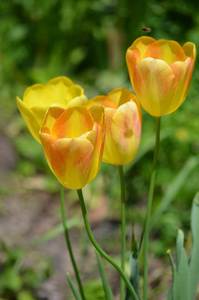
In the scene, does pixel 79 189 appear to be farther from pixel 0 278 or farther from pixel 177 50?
pixel 0 278

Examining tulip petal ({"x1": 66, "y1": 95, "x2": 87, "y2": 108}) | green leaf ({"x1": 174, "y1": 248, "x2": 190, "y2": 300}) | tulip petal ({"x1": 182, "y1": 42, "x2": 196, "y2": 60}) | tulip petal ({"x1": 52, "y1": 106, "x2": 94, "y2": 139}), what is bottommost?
green leaf ({"x1": 174, "y1": 248, "x2": 190, "y2": 300})

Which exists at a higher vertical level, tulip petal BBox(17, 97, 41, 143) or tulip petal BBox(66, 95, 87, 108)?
tulip petal BBox(66, 95, 87, 108)

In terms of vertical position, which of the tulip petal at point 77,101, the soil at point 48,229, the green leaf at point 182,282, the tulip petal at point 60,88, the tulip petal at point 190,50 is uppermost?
the tulip petal at point 190,50

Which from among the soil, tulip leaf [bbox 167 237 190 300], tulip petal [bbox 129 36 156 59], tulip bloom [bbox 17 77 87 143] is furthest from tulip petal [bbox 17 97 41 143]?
the soil

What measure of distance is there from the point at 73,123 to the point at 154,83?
0.14 meters

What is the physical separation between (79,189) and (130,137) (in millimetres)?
118

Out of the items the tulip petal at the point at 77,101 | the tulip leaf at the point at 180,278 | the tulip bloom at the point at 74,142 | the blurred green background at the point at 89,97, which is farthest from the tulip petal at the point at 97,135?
the blurred green background at the point at 89,97

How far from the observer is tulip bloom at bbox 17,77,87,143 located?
84cm

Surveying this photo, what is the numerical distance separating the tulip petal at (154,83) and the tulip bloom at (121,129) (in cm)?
2

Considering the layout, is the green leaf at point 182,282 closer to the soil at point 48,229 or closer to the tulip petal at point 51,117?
the tulip petal at point 51,117

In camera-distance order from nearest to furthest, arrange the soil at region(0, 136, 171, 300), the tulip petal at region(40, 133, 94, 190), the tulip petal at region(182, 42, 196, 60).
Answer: the tulip petal at region(40, 133, 94, 190)
the tulip petal at region(182, 42, 196, 60)
the soil at region(0, 136, 171, 300)

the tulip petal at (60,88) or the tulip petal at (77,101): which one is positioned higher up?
the tulip petal at (77,101)

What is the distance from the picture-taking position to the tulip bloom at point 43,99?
840mm

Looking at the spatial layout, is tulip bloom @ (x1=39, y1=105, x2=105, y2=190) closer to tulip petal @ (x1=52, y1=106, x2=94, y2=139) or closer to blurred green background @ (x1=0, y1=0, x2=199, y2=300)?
tulip petal @ (x1=52, y1=106, x2=94, y2=139)
